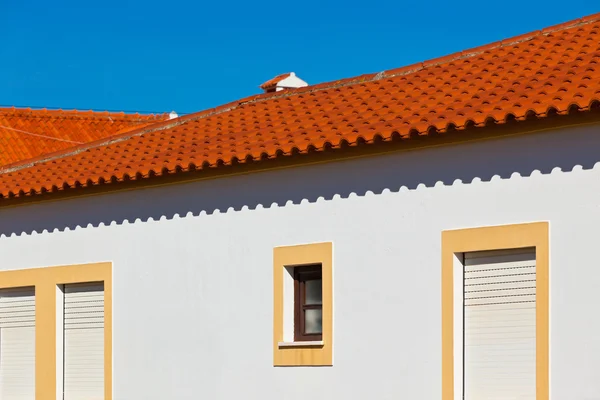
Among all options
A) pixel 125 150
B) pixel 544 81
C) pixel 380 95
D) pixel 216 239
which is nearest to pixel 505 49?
pixel 380 95

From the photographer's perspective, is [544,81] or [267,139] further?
[267,139]

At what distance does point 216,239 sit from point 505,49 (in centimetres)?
426

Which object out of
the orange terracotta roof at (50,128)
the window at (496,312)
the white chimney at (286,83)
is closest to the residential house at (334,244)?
the window at (496,312)

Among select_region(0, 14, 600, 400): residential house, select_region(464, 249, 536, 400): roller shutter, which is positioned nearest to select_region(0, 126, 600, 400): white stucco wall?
select_region(0, 14, 600, 400): residential house

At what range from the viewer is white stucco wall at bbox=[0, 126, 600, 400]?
40.8ft

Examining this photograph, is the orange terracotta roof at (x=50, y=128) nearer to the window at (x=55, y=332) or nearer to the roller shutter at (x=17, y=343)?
the roller shutter at (x=17, y=343)

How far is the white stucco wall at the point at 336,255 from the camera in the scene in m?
12.4

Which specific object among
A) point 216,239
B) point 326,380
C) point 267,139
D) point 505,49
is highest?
point 505,49

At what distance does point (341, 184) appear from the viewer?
14570 millimetres

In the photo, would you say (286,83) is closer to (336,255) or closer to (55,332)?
(55,332)

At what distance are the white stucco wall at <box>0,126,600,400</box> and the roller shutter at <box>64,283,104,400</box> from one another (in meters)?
0.45

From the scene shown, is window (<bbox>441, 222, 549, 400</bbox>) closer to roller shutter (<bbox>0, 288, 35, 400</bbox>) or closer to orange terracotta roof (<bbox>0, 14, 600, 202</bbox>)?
orange terracotta roof (<bbox>0, 14, 600, 202</bbox>)

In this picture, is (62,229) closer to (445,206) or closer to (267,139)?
(267,139)

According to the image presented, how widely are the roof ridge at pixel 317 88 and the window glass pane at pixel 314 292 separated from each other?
3539 mm
